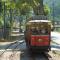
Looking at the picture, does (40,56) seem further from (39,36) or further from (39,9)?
(39,9)

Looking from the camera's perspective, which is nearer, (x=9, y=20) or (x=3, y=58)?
(x=3, y=58)

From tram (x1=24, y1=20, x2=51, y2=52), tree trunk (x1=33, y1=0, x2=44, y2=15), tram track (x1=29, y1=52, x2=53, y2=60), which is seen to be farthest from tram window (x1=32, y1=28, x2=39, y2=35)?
tree trunk (x1=33, y1=0, x2=44, y2=15)

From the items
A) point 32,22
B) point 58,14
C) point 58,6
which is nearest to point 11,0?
point 32,22

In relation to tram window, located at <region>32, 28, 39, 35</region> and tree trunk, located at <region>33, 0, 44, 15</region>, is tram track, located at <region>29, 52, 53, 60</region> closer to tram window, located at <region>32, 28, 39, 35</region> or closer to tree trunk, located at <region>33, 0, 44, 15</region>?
tram window, located at <region>32, 28, 39, 35</region>

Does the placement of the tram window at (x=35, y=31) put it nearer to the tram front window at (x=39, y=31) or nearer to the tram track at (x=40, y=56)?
the tram front window at (x=39, y=31)

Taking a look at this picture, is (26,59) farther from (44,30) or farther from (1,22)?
(1,22)

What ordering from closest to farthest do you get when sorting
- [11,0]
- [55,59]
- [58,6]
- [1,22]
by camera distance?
1. [55,59]
2. [1,22]
3. [11,0]
4. [58,6]

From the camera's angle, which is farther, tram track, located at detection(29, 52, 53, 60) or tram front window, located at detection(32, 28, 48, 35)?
tram front window, located at detection(32, 28, 48, 35)

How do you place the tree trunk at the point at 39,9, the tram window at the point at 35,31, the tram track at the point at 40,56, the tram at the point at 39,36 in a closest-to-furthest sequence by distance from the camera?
the tram track at the point at 40,56 < the tram at the point at 39,36 < the tram window at the point at 35,31 < the tree trunk at the point at 39,9

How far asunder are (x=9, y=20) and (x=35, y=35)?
3176 centimetres

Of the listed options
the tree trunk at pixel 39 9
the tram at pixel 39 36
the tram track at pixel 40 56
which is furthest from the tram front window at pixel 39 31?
the tree trunk at pixel 39 9

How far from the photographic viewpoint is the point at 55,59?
19.0 m

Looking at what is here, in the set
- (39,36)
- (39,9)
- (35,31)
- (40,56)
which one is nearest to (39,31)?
(35,31)

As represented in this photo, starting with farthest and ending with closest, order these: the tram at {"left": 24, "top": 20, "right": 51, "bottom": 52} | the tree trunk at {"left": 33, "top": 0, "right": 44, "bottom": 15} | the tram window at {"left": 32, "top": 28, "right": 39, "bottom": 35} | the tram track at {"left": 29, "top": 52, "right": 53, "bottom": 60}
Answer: the tree trunk at {"left": 33, "top": 0, "right": 44, "bottom": 15}
the tram window at {"left": 32, "top": 28, "right": 39, "bottom": 35}
the tram at {"left": 24, "top": 20, "right": 51, "bottom": 52}
the tram track at {"left": 29, "top": 52, "right": 53, "bottom": 60}
